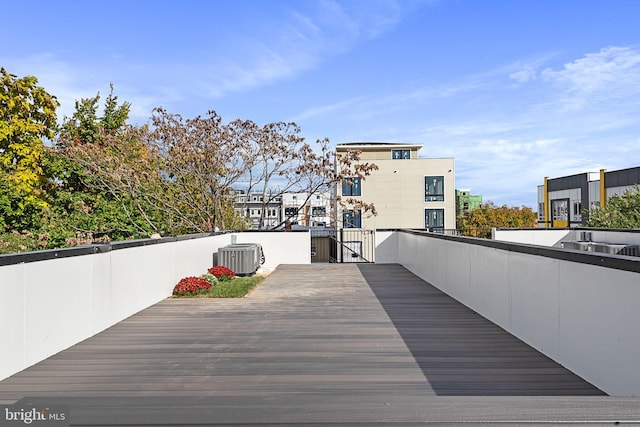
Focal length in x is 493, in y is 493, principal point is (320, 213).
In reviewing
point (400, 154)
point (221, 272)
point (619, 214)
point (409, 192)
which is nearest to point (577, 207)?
point (409, 192)

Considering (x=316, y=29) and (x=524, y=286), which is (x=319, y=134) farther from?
(x=524, y=286)

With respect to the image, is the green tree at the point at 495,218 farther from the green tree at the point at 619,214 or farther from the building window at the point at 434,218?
the green tree at the point at 619,214

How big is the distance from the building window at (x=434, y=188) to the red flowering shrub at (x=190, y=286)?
27.9m

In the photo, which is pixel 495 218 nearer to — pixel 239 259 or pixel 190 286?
pixel 239 259

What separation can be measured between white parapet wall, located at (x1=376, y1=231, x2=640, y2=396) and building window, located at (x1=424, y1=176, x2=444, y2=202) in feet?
92.5

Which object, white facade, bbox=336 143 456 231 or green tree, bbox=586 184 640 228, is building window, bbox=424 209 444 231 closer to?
white facade, bbox=336 143 456 231

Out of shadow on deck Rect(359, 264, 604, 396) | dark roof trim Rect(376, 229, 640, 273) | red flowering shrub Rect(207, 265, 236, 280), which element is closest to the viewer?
dark roof trim Rect(376, 229, 640, 273)

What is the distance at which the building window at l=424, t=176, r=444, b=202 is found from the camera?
34.4 m

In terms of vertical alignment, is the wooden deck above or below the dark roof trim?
below

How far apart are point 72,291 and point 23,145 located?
60.7 feet

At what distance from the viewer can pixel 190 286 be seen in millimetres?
8047

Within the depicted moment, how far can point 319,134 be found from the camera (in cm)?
1697

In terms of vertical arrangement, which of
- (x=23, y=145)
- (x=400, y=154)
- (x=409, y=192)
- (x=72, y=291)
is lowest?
(x=72, y=291)

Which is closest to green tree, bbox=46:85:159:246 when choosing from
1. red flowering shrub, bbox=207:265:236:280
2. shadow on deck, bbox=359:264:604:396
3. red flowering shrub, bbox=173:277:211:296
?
red flowering shrub, bbox=207:265:236:280
